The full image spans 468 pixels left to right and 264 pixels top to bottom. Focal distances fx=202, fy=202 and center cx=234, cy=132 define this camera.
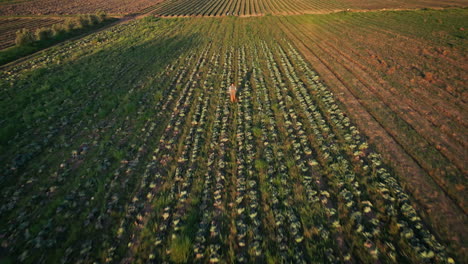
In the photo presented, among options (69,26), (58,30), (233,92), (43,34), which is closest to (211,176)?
(233,92)

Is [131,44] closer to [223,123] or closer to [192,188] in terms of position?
[223,123]

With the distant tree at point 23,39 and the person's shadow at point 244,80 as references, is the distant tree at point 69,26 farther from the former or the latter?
the person's shadow at point 244,80

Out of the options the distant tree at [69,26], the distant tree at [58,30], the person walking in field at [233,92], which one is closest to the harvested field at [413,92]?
the person walking in field at [233,92]

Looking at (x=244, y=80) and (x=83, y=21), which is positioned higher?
(x=83, y=21)

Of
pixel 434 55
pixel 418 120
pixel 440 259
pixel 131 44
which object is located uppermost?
pixel 131 44

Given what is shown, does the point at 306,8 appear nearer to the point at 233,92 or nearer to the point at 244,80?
the point at 244,80

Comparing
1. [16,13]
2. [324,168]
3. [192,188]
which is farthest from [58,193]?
[16,13]
